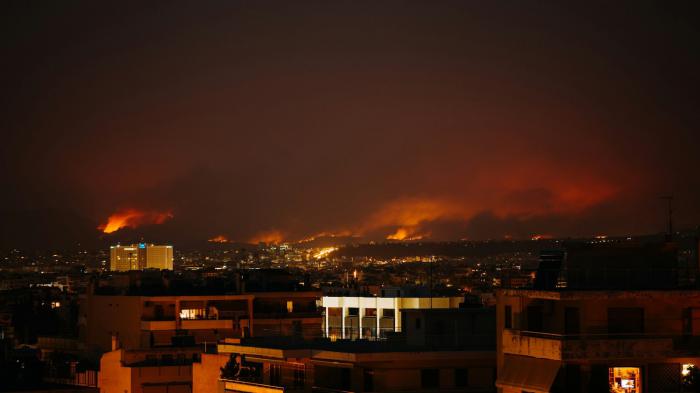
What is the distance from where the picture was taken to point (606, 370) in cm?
3491

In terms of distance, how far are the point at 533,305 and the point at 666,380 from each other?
11.1 ft

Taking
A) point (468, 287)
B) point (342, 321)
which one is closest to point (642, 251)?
point (342, 321)

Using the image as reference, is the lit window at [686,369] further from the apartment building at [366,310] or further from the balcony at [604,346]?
the apartment building at [366,310]

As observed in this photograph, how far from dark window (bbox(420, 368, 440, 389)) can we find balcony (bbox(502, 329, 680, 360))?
711cm

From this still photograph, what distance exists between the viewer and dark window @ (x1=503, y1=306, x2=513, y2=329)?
3692 centimetres

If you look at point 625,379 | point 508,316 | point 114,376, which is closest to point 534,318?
point 508,316

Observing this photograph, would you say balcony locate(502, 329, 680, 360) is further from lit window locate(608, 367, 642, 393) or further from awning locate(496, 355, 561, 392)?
lit window locate(608, 367, 642, 393)

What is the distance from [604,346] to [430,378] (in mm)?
8366

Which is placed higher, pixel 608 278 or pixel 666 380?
pixel 608 278

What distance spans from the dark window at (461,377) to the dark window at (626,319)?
745cm

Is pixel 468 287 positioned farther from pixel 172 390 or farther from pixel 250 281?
pixel 172 390

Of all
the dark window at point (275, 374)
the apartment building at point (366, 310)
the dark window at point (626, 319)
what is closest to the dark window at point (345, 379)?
the dark window at point (275, 374)

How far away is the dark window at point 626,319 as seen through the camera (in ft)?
116

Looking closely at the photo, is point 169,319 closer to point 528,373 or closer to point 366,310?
point 366,310
